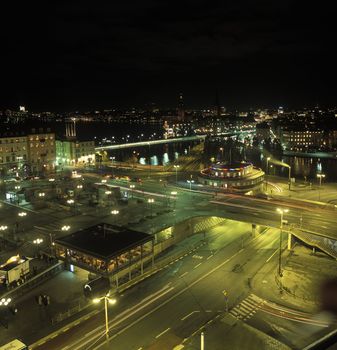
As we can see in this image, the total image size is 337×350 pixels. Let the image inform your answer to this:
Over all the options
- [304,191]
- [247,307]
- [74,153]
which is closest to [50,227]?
[247,307]

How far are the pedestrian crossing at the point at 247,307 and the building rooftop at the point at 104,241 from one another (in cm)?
898

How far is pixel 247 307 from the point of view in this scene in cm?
2445

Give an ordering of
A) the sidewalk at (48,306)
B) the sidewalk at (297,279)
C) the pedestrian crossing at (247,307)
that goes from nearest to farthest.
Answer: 1. the sidewalk at (48,306)
2. the pedestrian crossing at (247,307)
3. the sidewalk at (297,279)

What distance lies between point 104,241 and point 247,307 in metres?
12.1

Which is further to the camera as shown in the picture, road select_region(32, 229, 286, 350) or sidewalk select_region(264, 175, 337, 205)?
sidewalk select_region(264, 175, 337, 205)

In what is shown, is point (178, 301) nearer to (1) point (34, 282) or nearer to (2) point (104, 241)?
(2) point (104, 241)

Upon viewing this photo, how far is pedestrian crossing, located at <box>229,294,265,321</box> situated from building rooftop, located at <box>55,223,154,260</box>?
898 centimetres

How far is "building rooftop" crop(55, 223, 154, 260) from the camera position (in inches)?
1089

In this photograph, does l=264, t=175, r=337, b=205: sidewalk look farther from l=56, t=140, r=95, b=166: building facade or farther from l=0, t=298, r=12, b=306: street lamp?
l=56, t=140, r=95, b=166: building facade

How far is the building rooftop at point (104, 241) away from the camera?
27.7 meters

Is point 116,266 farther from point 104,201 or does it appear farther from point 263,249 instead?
point 104,201

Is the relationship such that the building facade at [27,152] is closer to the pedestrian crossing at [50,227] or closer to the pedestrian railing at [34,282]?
the pedestrian crossing at [50,227]

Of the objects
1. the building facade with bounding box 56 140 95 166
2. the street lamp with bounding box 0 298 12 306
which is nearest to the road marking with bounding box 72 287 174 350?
the street lamp with bounding box 0 298 12 306

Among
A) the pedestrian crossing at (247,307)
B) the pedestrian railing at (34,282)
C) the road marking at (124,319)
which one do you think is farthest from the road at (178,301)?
the pedestrian railing at (34,282)
